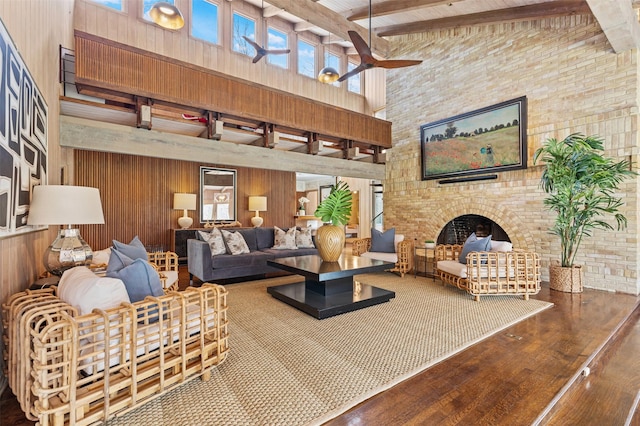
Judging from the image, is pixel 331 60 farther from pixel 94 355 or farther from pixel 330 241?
pixel 94 355

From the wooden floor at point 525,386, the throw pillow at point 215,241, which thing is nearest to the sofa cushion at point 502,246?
the wooden floor at point 525,386

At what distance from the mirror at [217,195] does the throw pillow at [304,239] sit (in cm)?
251

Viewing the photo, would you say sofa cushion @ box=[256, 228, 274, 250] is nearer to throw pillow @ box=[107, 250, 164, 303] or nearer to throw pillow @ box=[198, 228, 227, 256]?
throw pillow @ box=[198, 228, 227, 256]

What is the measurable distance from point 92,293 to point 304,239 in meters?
4.47

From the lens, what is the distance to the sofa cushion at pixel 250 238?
5754mm

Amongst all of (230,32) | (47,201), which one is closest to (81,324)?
(47,201)

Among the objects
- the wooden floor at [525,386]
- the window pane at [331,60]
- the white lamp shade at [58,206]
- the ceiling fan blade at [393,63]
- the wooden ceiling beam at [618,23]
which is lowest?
the wooden floor at [525,386]

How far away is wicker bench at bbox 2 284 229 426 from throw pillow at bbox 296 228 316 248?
3999mm

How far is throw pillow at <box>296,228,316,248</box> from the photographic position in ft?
19.6

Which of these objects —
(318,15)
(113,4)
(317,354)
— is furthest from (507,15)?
(113,4)

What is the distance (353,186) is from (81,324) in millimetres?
10233

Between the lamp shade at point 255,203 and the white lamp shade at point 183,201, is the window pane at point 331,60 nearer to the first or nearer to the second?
the lamp shade at point 255,203

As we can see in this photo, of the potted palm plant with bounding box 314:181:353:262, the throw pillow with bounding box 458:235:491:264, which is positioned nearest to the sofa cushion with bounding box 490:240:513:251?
the throw pillow with bounding box 458:235:491:264

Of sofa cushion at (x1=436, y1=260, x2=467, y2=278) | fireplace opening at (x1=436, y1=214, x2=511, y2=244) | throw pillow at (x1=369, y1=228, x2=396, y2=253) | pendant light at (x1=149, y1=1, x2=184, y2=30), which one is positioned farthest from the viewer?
fireplace opening at (x1=436, y1=214, x2=511, y2=244)
